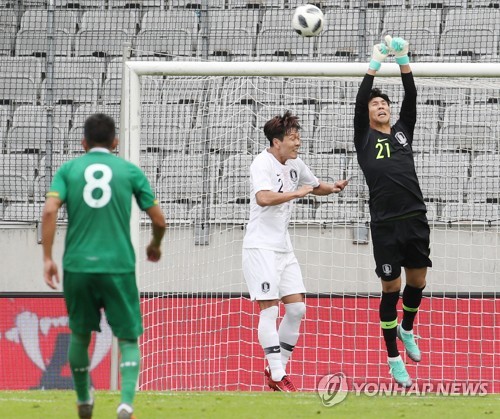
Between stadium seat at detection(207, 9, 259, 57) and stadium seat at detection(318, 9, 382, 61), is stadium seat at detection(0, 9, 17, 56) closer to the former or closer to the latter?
stadium seat at detection(207, 9, 259, 57)

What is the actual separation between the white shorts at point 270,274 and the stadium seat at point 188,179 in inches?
83.6

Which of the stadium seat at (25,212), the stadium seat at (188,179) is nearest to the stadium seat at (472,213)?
the stadium seat at (188,179)

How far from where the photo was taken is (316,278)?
11.1 m

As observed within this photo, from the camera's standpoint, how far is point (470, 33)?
1387 cm

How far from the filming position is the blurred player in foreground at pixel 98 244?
5.95 m

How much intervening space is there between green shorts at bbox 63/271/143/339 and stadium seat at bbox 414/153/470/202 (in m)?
5.65

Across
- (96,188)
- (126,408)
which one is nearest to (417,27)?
(96,188)

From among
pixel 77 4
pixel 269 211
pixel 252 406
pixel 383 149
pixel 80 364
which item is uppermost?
pixel 77 4

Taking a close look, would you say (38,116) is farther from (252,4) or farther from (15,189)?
(252,4)

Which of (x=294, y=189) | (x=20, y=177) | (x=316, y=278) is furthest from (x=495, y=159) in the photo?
(x=20, y=177)

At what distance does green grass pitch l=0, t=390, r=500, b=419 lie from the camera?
676 cm

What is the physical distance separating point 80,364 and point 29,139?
7.29 m

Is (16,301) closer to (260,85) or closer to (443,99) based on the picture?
(260,85)

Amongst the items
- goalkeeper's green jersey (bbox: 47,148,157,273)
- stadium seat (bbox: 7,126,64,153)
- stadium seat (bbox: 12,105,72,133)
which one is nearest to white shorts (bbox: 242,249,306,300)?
goalkeeper's green jersey (bbox: 47,148,157,273)
